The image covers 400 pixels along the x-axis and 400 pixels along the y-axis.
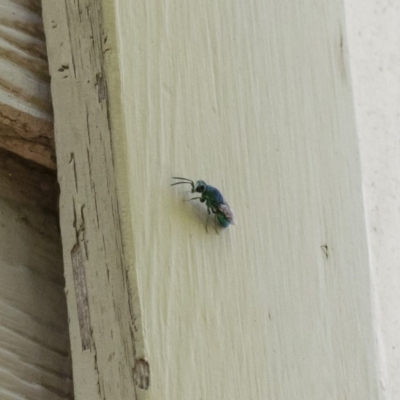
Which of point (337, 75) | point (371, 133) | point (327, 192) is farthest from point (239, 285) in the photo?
point (371, 133)

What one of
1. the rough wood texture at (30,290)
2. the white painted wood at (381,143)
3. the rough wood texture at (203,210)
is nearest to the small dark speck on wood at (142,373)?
the rough wood texture at (203,210)

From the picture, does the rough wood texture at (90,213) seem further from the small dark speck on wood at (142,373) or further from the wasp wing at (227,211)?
the wasp wing at (227,211)

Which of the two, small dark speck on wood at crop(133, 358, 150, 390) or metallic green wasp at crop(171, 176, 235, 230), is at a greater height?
metallic green wasp at crop(171, 176, 235, 230)

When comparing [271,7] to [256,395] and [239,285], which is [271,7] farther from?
[256,395]

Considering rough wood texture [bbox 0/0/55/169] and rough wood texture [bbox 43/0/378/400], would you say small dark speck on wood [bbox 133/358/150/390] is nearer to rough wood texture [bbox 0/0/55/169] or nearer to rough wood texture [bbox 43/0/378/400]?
rough wood texture [bbox 43/0/378/400]

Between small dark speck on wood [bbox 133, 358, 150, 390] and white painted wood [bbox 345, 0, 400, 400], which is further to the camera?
white painted wood [bbox 345, 0, 400, 400]

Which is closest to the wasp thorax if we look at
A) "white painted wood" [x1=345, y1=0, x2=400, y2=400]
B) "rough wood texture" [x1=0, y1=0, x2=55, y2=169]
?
"rough wood texture" [x1=0, y1=0, x2=55, y2=169]
